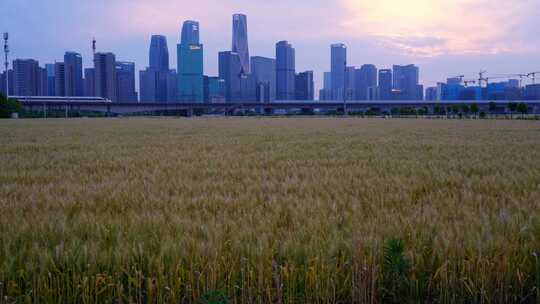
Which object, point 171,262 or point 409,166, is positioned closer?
point 171,262

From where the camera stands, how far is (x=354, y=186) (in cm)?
723

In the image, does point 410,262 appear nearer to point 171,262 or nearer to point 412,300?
point 412,300

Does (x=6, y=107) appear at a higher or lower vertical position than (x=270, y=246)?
higher

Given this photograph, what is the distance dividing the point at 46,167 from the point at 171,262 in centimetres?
887

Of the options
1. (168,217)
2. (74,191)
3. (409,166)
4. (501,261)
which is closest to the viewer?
(501,261)

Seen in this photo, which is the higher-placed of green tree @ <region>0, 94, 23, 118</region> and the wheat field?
green tree @ <region>0, 94, 23, 118</region>

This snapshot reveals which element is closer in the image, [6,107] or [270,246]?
[270,246]

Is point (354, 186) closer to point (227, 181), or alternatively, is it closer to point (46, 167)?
point (227, 181)

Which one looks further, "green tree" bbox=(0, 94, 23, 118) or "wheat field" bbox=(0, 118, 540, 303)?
"green tree" bbox=(0, 94, 23, 118)

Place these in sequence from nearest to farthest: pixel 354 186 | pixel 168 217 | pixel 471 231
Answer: pixel 471 231 → pixel 168 217 → pixel 354 186

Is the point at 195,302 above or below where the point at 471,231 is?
below

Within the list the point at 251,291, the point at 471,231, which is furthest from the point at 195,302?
the point at 471,231

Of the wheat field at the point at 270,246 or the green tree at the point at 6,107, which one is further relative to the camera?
the green tree at the point at 6,107

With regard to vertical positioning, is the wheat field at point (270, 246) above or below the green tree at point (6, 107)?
below
